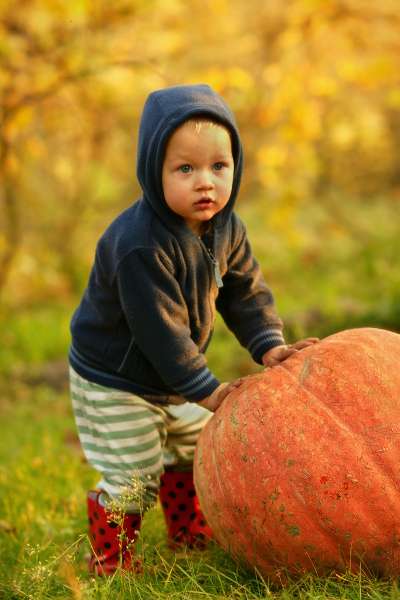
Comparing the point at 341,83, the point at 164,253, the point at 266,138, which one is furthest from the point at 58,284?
the point at 164,253

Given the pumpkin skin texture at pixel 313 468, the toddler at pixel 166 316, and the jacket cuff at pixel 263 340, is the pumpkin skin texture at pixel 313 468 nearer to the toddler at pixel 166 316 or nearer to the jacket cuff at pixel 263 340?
the toddler at pixel 166 316

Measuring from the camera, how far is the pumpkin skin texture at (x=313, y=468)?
189cm

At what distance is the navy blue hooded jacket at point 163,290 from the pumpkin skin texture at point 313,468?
10.0 inches

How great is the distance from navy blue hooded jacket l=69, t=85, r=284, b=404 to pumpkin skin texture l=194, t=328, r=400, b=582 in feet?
0.84

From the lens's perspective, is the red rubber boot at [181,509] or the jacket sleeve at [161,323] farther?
the red rubber boot at [181,509]

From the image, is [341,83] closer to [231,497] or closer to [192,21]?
[192,21]

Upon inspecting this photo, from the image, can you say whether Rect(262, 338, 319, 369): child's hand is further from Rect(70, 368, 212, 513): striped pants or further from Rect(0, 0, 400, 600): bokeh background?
Rect(0, 0, 400, 600): bokeh background

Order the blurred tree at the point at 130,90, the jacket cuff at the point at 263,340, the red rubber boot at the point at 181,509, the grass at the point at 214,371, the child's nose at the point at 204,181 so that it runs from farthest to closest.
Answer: the blurred tree at the point at 130,90 → the red rubber boot at the point at 181,509 → the jacket cuff at the point at 263,340 → the child's nose at the point at 204,181 → the grass at the point at 214,371

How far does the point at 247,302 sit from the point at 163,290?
1.65ft

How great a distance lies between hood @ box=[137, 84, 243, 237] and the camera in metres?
2.14

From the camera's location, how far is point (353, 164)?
11.6 meters

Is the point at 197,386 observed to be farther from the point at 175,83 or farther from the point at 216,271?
the point at 175,83

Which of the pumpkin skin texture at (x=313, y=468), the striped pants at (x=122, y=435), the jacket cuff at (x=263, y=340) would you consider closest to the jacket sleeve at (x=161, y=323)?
the pumpkin skin texture at (x=313, y=468)

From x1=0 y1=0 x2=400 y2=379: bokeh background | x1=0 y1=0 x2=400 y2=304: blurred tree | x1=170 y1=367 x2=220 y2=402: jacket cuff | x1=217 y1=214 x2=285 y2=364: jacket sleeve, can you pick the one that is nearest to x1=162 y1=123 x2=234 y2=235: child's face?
x1=217 y1=214 x2=285 y2=364: jacket sleeve
